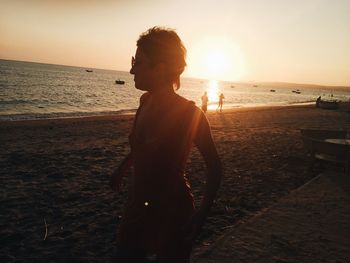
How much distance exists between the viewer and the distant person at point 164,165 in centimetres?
192

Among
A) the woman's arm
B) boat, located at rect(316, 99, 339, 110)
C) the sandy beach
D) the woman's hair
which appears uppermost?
the woman's hair

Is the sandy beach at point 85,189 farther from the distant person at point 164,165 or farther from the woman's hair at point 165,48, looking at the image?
the woman's hair at point 165,48

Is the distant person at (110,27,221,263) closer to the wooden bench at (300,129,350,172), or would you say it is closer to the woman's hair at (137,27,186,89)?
the woman's hair at (137,27,186,89)

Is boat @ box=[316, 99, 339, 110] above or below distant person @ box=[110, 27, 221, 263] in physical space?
below

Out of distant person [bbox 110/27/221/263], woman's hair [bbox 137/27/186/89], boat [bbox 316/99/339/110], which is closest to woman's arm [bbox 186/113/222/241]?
distant person [bbox 110/27/221/263]

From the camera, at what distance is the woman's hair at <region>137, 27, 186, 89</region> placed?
1.94 metres

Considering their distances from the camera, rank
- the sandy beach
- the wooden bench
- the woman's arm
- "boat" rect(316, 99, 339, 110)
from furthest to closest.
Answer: "boat" rect(316, 99, 339, 110), the wooden bench, the sandy beach, the woman's arm

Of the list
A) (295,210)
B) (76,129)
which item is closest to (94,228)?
(295,210)

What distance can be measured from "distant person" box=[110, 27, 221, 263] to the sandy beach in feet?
8.98

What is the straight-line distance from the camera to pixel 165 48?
6.38ft

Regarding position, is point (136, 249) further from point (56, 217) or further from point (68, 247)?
point (56, 217)

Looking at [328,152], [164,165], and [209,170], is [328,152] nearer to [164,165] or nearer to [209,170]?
[209,170]

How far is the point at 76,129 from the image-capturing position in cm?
1675

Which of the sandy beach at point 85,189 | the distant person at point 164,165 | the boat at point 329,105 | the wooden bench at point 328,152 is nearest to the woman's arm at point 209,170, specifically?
the distant person at point 164,165
